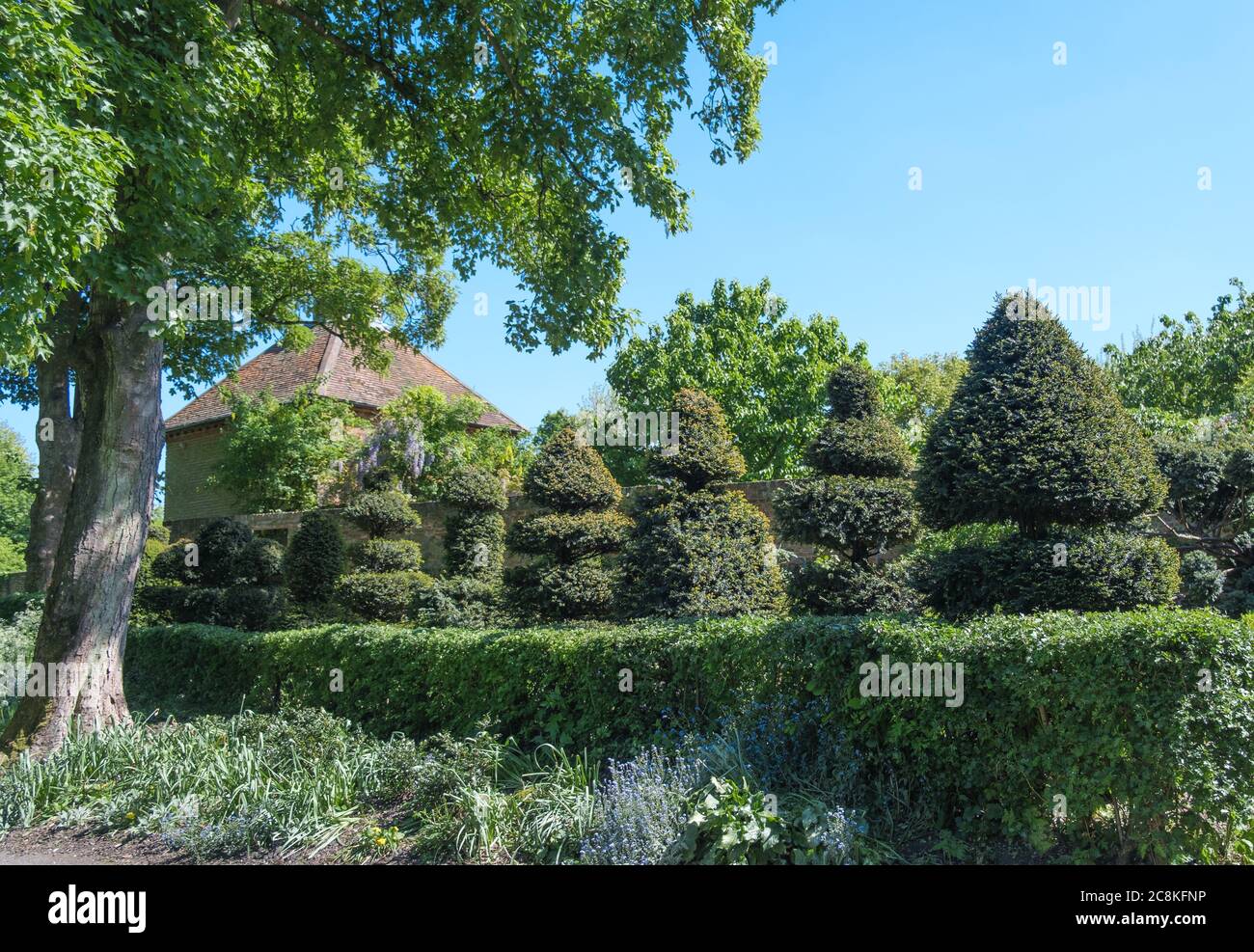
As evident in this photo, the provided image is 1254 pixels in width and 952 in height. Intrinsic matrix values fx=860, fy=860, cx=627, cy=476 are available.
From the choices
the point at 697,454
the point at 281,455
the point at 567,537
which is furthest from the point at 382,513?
the point at 281,455

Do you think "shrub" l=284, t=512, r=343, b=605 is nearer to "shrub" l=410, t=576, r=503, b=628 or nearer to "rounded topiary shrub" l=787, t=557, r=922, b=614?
"shrub" l=410, t=576, r=503, b=628

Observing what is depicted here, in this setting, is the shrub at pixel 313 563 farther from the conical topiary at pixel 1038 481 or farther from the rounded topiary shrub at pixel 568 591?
the conical topiary at pixel 1038 481

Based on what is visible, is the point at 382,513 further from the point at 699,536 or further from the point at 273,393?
the point at 273,393

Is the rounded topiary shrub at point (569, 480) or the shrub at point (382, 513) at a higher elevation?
the rounded topiary shrub at point (569, 480)

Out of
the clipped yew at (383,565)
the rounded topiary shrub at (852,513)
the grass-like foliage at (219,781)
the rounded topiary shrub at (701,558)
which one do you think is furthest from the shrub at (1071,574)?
the clipped yew at (383,565)

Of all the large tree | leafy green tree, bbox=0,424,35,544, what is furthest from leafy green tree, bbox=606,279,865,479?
leafy green tree, bbox=0,424,35,544

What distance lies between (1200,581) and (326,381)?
21.2 metres

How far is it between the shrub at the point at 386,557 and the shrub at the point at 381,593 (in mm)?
317

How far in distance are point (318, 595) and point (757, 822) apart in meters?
10.8

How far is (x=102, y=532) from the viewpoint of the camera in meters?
8.98

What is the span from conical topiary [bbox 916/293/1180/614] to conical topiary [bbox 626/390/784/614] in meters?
2.11

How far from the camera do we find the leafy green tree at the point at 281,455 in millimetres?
21109

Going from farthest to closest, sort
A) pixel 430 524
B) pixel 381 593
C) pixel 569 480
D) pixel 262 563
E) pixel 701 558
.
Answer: pixel 430 524, pixel 262 563, pixel 381 593, pixel 569 480, pixel 701 558
